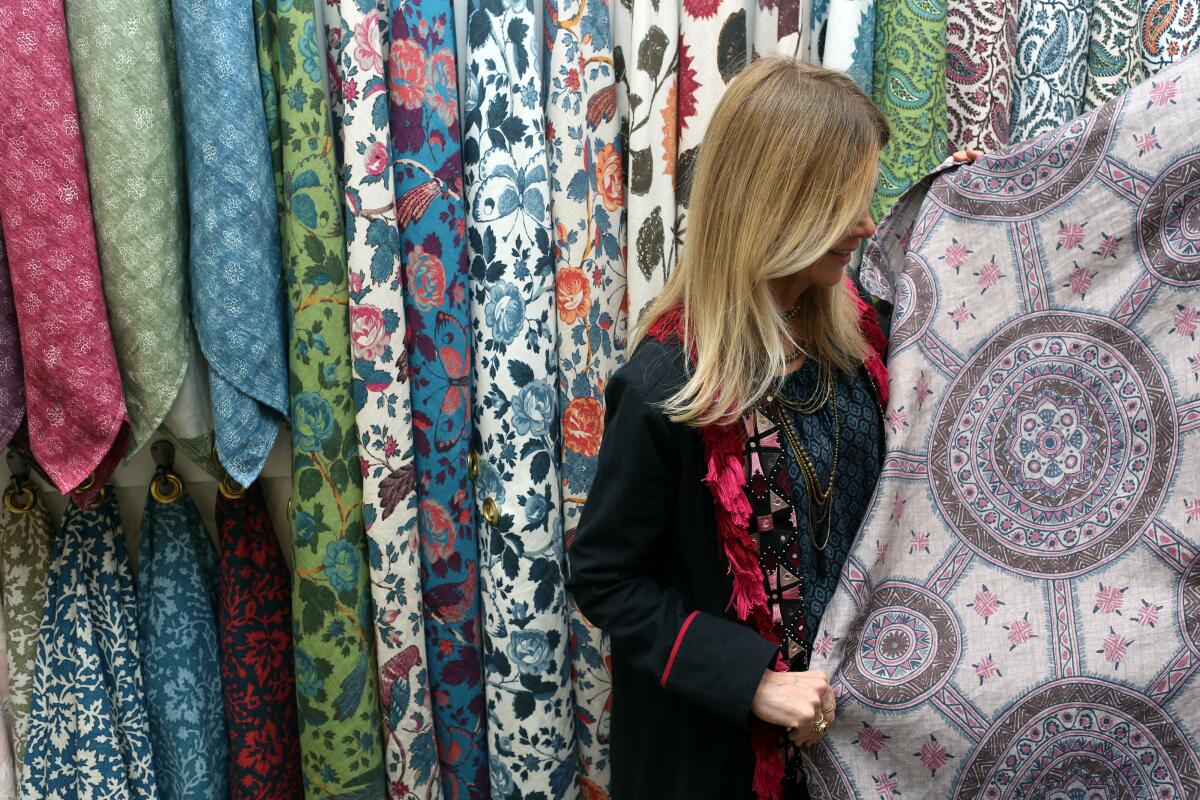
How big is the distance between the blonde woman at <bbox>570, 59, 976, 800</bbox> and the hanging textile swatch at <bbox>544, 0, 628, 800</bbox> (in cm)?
26

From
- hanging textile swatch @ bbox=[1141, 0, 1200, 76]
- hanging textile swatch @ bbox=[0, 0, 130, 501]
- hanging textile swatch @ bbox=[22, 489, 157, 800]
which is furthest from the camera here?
hanging textile swatch @ bbox=[22, 489, 157, 800]

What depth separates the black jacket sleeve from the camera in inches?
38.4

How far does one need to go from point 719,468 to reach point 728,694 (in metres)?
0.23

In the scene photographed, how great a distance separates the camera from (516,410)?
1300 millimetres

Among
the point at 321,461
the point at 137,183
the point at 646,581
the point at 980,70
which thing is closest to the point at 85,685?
the point at 321,461

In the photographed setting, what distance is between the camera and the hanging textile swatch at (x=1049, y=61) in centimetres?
125

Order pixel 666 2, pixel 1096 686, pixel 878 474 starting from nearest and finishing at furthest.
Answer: pixel 1096 686
pixel 878 474
pixel 666 2

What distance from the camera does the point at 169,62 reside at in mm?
1186

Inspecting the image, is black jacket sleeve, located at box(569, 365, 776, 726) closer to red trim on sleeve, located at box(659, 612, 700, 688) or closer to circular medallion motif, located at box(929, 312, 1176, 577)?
red trim on sleeve, located at box(659, 612, 700, 688)

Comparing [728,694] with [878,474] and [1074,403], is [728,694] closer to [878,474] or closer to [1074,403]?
[878,474]

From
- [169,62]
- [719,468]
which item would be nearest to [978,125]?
[719,468]

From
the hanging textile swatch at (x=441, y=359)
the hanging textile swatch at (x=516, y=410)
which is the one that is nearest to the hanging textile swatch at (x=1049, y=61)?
the hanging textile swatch at (x=516, y=410)

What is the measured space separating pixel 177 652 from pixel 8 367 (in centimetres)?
46

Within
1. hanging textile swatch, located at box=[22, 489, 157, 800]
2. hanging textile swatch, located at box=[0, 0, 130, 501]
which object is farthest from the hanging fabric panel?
hanging textile swatch, located at box=[22, 489, 157, 800]
